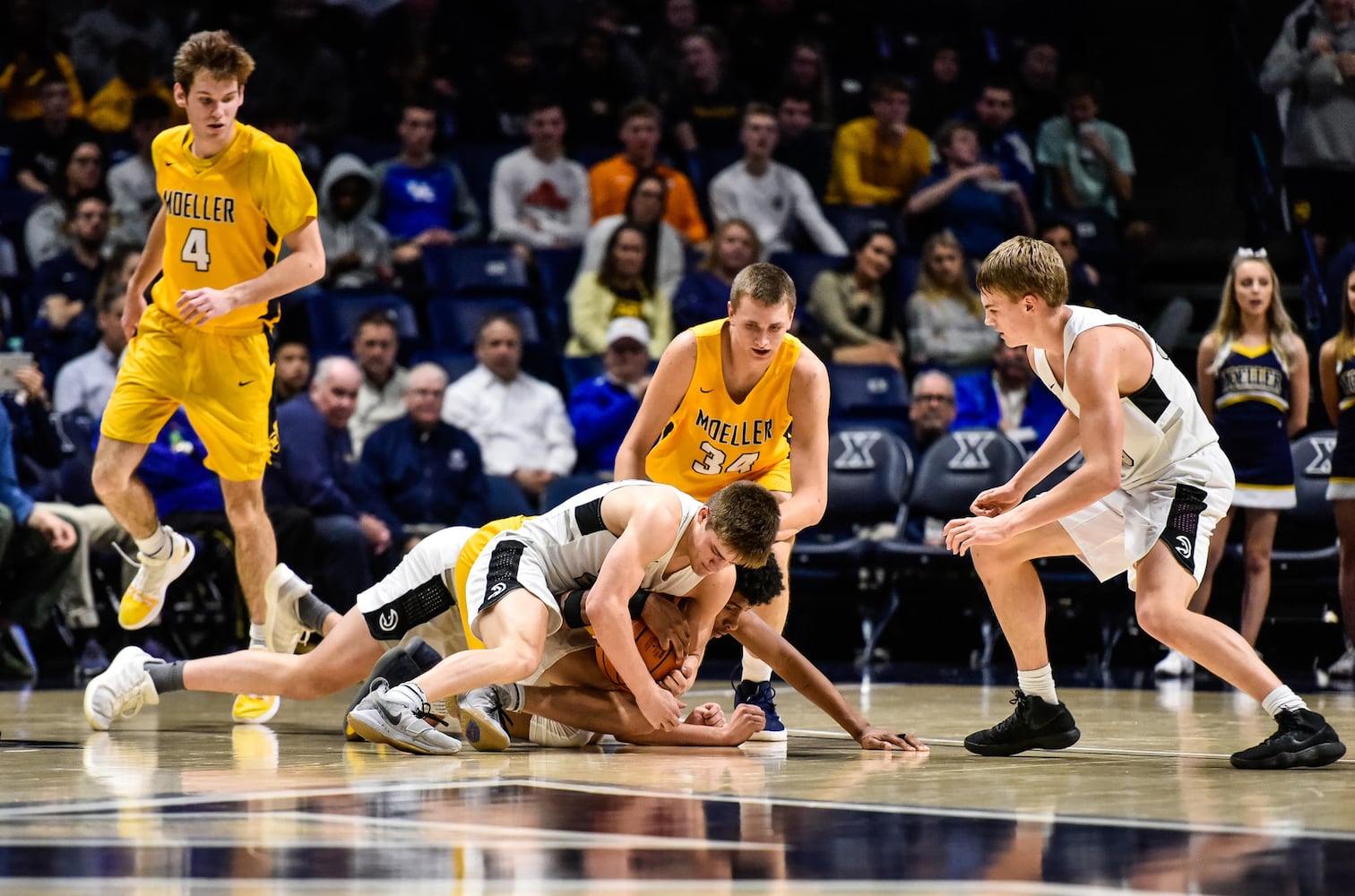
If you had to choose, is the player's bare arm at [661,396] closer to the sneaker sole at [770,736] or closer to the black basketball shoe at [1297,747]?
the sneaker sole at [770,736]

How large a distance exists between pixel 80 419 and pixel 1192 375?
20.7 ft

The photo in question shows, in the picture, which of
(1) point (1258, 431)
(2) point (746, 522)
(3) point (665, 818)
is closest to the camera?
(3) point (665, 818)

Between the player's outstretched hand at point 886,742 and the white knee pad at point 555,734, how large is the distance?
0.84 meters

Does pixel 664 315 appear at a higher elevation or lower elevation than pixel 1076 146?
lower

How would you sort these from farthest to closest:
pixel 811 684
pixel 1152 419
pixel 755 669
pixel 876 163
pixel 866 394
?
pixel 876 163, pixel 866 394, pixel 755 669, pixel 811 684, pixel 1152 419

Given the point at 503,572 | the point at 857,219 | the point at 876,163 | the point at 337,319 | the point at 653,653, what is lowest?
the point at 653,653

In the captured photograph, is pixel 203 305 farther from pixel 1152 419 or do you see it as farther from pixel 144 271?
pixel 1152 419

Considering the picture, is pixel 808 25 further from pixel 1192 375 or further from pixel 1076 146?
pixel 1192 375

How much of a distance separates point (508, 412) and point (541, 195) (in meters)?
2.19

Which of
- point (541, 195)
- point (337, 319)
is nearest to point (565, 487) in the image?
point (337, 319)

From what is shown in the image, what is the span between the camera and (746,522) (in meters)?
4.60

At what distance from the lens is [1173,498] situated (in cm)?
491

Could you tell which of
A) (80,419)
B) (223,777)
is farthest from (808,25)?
(223,777)

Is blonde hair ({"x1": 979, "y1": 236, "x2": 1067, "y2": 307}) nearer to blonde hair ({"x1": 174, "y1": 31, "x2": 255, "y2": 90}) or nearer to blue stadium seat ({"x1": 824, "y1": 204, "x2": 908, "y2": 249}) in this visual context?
blonde hair ({"x1": 174, "y1": 31, "x2": 255, "y2": 90})
